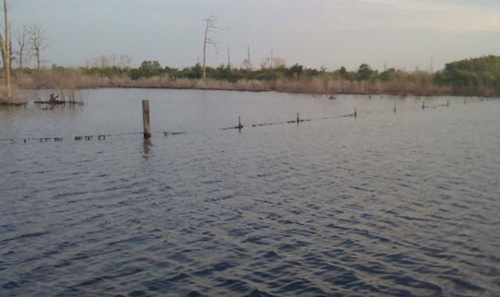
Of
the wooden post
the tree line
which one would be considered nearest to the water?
the wooden post

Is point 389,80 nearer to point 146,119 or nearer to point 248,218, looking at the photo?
point 146,119

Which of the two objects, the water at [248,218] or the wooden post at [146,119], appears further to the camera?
the wooden post at [146,119]

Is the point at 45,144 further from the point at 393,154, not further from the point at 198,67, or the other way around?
the point at 198,67

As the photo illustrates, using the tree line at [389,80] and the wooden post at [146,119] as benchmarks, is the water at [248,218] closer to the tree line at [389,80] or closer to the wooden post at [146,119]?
the wooden post at [146,119]

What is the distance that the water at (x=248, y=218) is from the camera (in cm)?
798

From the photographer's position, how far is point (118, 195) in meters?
13.4

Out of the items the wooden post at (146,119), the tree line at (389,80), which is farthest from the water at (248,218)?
the tree line at (389,80)

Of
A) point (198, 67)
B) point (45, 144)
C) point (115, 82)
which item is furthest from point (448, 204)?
point (198, 67)

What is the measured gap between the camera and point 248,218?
37.3 ft

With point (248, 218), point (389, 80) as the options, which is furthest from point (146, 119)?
point (389, 80)

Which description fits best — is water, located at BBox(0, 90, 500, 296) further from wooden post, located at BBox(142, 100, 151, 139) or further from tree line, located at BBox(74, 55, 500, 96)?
tree line, located at BBox(74, 55, 500, 96)

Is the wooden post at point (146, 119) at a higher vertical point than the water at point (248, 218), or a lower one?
higher

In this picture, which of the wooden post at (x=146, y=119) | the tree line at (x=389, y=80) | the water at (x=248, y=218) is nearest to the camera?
the water at (x=248, y=218)

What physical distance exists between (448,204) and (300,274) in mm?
6207
